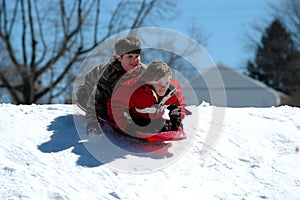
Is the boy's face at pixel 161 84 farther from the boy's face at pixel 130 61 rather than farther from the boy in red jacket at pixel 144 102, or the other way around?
the boy's face at pixel 130 61

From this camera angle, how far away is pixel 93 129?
5.03 m

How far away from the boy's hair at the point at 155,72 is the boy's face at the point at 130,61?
205 millimetres

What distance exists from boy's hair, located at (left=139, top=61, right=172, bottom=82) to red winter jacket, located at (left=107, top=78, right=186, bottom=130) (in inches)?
2.7

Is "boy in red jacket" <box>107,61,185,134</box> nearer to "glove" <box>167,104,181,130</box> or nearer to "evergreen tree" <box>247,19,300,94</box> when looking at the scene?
"glove" <box>167,104,181,130</box>

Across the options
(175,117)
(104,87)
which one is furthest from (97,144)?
(175,117)

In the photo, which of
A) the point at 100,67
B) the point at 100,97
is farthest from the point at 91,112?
the point at 100,67

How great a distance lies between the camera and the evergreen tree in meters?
38.8

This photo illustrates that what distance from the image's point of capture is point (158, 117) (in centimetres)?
515

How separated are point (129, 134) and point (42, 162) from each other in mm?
890

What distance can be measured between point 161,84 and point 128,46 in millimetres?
485

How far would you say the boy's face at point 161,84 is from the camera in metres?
5.01

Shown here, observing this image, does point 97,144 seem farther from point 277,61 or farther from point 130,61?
point 277,61

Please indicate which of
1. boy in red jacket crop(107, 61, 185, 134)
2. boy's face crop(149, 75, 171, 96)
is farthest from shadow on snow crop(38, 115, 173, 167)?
boy's face crop(149, 75, 171, 96)

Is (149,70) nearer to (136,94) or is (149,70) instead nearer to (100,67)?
(136,94)
